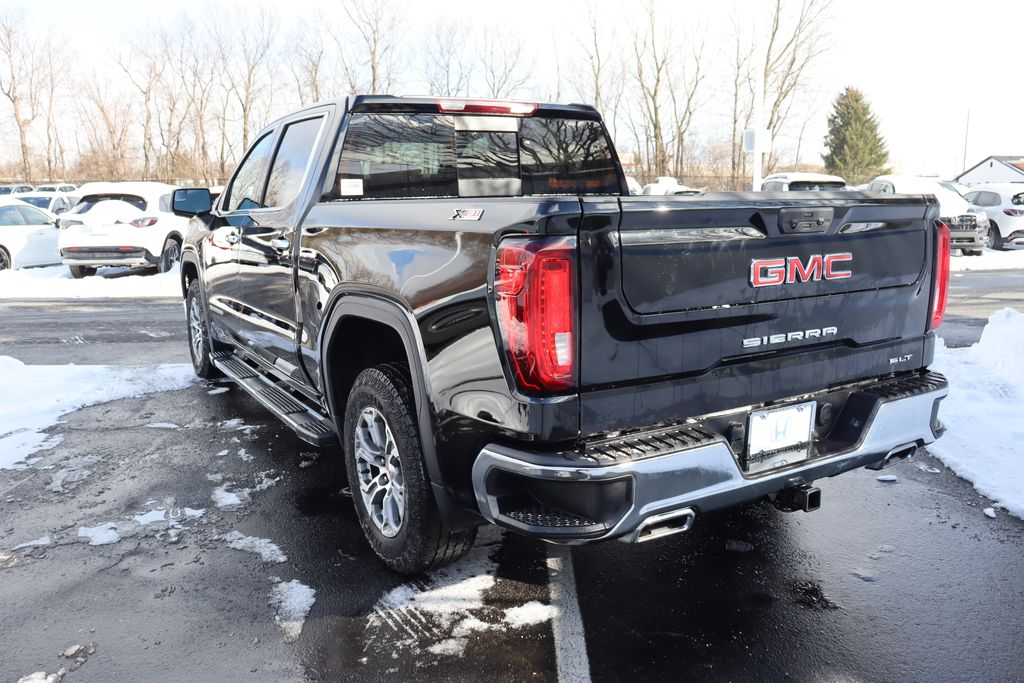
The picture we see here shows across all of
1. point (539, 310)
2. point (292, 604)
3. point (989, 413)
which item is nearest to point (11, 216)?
point (292, 604)

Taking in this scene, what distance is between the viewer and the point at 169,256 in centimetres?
1520

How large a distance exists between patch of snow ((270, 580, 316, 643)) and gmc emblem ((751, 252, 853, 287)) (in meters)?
2.06

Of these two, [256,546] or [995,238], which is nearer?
[256,546]

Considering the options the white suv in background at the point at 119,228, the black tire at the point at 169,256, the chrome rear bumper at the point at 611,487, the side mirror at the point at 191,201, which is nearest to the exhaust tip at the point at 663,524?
the chrome rear bumper at the point at 611,487

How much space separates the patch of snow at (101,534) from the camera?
3.68m

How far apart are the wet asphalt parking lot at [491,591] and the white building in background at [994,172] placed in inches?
2632

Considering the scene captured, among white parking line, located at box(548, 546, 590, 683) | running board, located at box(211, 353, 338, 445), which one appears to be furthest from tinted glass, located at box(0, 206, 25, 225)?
white parking line, located at box(548, 546, 590, 683)

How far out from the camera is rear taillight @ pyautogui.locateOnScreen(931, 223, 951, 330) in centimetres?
Result: 326

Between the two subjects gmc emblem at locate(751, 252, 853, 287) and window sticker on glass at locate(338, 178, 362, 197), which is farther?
window sticker on glass at locate(338, 178, 362, 197)

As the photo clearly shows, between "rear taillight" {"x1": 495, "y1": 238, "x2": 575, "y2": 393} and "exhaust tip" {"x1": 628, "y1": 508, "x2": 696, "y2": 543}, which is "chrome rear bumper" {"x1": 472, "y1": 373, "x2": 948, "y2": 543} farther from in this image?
"rear taillight" {"x1": 495, "y1": 238, "x2": 575, "y2": 393}

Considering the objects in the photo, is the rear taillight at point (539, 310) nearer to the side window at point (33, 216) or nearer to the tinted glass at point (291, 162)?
the tinted glass at point (291, 162)

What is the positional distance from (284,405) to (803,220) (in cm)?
294

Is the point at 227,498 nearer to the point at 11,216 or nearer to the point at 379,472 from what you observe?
the point at 379,472

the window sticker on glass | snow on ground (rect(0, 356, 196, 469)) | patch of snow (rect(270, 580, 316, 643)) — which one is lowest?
patch of snow (rect(270, 580, 316, 643))
